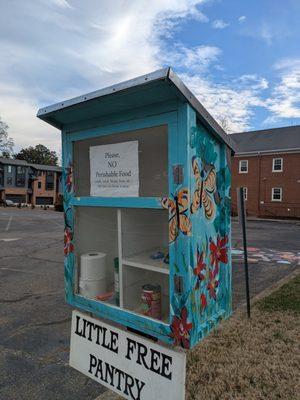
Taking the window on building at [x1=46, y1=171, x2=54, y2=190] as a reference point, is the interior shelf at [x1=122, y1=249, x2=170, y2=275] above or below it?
below

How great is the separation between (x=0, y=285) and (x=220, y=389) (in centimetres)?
493

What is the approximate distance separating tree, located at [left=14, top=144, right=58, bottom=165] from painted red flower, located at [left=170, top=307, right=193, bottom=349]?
285 feet

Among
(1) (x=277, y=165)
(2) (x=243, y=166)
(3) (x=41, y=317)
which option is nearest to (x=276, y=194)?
(1) (x=277, y=165)

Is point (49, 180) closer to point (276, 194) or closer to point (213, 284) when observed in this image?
point (276, 194)

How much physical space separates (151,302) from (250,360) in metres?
1.60

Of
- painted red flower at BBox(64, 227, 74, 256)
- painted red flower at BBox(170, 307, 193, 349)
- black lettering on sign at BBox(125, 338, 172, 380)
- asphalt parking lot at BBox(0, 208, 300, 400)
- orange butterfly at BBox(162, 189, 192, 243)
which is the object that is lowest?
asphalt parking lot at BBox(0, 208, 300, 400)

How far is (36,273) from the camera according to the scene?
745 centimetres

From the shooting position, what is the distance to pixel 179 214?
2.01m

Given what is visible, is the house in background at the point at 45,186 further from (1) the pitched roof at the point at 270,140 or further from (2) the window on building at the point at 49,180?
(1) the pitched roof at the point at 270,140

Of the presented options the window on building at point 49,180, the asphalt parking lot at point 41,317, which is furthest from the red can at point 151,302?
the window on building at point 49,180

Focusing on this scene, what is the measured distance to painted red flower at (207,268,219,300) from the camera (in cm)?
244

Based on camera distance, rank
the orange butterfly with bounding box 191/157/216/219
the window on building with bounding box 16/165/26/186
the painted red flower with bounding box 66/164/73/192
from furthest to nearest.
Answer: the window on building with bounding box 16/165/26/186, the painted red flower with bounding box 66/164/73/192, the orange butterfly with bounding box 191/157/216/219

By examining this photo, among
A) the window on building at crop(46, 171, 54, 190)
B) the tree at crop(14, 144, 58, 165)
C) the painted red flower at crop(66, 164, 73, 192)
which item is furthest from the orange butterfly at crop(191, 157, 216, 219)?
the tree at crop(14, 144, 58, 165)

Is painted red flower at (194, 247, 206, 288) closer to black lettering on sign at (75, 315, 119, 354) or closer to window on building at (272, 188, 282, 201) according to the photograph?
black lettering on sign at (75, 315, 119, 354)
